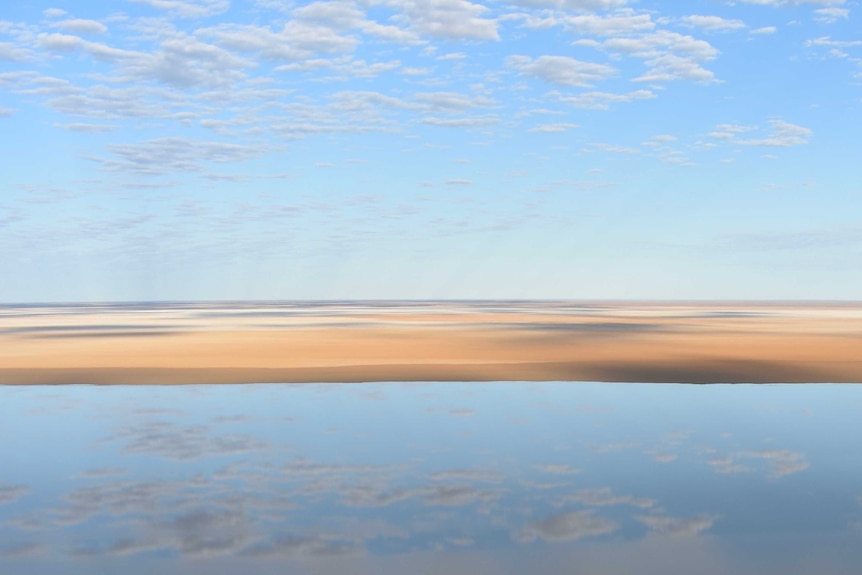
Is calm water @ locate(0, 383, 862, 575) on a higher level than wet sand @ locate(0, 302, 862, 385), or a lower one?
higher

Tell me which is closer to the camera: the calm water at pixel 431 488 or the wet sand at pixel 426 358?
the calm water at pixel 431 488

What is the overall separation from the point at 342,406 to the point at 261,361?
938cm

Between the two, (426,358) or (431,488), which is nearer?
(431,488)

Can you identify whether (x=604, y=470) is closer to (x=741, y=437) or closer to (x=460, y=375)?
(x=741, y=437)

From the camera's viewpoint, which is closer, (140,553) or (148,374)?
(140,553)

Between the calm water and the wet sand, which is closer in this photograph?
the calm water

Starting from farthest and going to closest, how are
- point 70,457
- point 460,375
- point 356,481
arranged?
point 460,375
point 70,457
point 356,481

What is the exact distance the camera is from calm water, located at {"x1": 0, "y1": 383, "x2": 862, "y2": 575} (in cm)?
733

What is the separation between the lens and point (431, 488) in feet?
31.5

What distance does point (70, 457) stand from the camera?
11414 millimetres

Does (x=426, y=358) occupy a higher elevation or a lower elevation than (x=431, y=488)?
lower

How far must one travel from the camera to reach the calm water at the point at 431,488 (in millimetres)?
7332

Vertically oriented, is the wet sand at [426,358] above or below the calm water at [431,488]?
below

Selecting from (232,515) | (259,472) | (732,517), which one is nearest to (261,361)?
(259,472)
